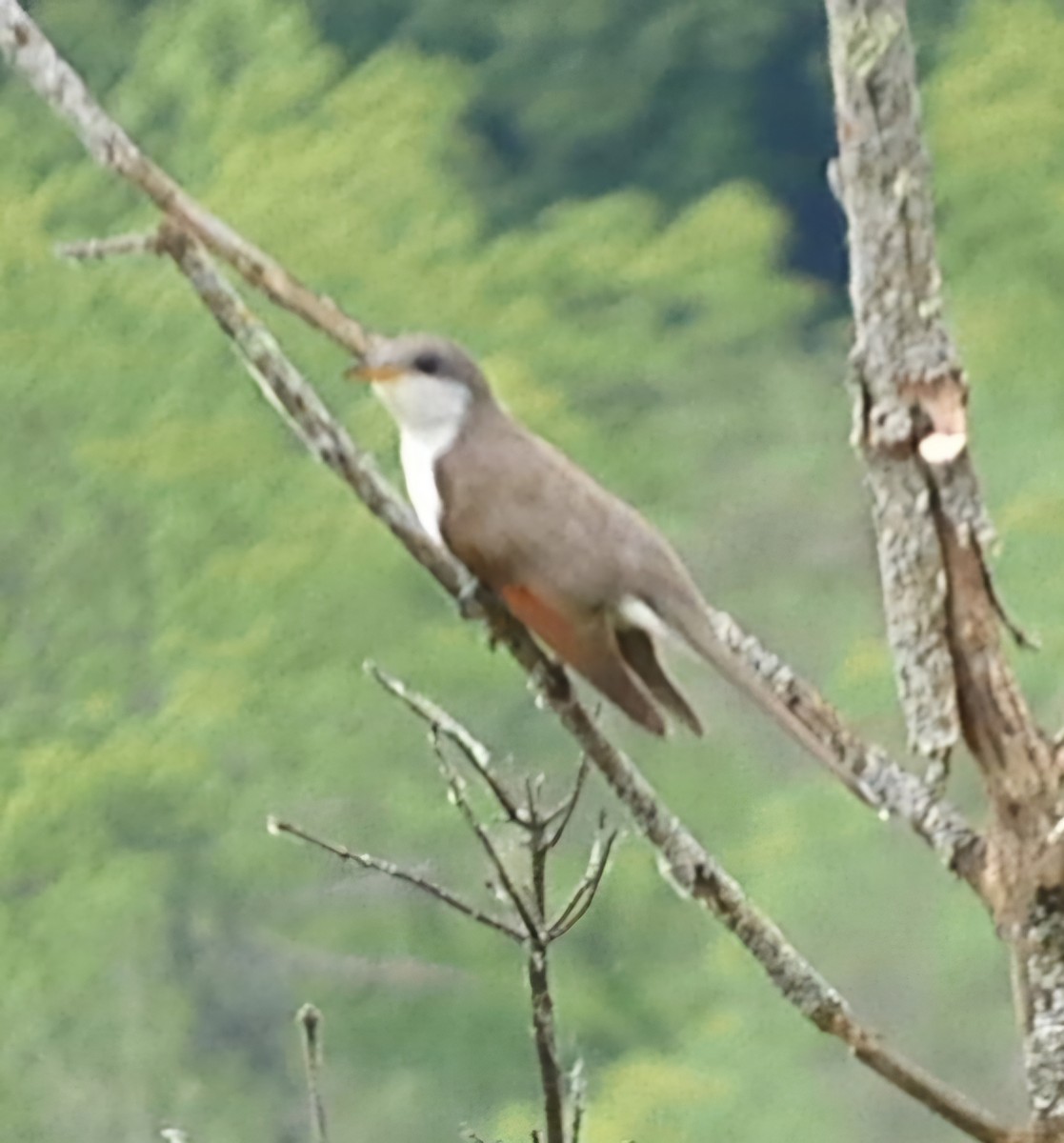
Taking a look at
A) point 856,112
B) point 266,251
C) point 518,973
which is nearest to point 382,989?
point 518,973

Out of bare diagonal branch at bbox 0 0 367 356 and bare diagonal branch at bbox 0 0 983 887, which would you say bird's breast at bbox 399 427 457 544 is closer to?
bare diagonal branch at bbox 0 0 983 887

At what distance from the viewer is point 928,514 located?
32.5 inches

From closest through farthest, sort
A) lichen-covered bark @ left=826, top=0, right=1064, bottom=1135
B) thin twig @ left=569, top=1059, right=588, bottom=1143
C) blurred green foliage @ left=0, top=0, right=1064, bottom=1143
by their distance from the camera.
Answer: lichen-covered bark @ left=826, top=0, right=1064, bottom=1135 < thin twig @ left=569, top=1059, right=588, bottom=1143 < blurred green foliage @ left=0, top=0, right=1064, bottom=1143

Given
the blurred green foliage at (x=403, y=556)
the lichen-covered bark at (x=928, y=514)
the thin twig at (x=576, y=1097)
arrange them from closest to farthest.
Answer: the lichen-covered bark at (x=928, y=514) < the thin twig at (x=576, y=1097) < the blurred green foliage at (x=403, y=556)

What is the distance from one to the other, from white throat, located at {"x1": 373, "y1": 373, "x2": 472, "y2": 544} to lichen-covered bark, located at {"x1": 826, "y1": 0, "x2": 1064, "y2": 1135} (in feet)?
0.77

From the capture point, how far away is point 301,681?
1.24m

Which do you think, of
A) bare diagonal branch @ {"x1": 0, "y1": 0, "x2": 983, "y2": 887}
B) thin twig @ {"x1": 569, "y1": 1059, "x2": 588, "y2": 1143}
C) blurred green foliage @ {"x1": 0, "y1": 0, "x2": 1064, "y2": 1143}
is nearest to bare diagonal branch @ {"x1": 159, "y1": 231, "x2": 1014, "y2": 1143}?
bare diagonal branch @ {"x1": 0, "y1": 0, "x2": 983, "y2": 887}

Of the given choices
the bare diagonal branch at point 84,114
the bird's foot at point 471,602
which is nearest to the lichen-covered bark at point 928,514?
the bird's foot at point 471,602

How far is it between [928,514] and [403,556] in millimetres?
506

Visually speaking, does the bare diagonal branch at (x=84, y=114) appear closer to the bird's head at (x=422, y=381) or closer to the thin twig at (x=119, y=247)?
the thin twig at (x=119, y=247)

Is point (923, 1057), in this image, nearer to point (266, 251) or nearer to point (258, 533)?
point (258, 533)

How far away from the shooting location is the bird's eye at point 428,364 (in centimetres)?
96

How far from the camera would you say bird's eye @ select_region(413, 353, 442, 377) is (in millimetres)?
958

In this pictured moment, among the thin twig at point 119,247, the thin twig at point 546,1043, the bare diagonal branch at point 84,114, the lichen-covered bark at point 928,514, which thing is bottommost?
the thin twig at point 546,1043
